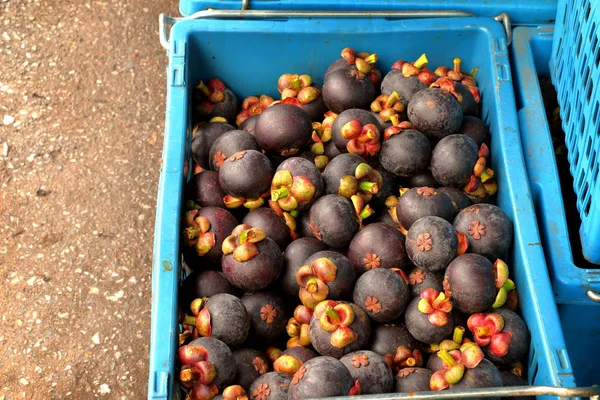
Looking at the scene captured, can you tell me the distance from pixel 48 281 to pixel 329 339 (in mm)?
1462

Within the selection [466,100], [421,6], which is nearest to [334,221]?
[466,100]

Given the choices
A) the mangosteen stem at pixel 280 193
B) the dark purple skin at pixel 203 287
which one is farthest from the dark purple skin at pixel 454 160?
the dark purple skin at pixel 203 287

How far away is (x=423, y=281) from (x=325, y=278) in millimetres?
273

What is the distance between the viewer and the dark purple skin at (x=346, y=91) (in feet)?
6.93

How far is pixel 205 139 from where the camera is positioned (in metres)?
2.17

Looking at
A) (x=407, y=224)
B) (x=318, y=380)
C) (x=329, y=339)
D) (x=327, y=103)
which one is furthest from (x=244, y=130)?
(x=318, y=380)

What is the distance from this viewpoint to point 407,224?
1.84m

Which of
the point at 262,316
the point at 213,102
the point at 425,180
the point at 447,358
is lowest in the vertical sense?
the point at 447,358

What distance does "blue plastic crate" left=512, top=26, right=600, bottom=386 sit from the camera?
5.86 feet

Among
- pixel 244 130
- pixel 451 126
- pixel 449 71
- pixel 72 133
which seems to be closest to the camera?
pixel 451 126

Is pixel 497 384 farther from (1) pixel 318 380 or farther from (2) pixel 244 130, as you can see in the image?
(2) pixel 244 130

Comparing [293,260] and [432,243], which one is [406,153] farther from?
[293,260]

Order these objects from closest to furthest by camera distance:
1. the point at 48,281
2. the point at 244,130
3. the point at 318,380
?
1. the point at 318,380
2. the point at 244,130
3. the point at 48,281

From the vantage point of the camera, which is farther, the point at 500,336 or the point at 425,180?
the point at 425,180
